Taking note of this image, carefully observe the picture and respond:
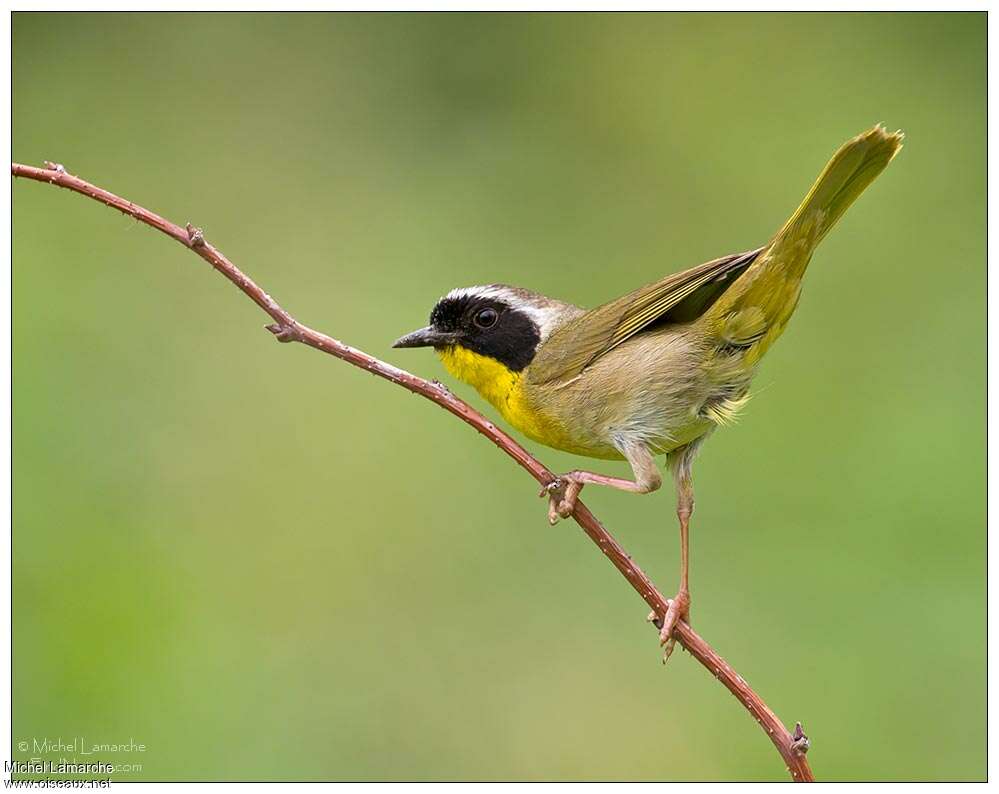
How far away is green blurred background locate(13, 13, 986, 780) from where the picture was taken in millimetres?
5035

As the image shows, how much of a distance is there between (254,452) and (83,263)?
5.21 feet

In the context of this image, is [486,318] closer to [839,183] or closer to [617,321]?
[617,321]

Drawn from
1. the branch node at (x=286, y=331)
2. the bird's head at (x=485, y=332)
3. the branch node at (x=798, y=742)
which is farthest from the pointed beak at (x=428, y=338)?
the branch node at (x=798, y=742)

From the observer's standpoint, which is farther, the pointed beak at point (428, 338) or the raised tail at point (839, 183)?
the pointed beak at point (428, 338)

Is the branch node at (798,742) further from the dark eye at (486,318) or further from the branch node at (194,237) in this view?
the dark eye at (486,318)

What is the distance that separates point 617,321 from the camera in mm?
3973

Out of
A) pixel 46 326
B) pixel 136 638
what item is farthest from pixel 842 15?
pixel 136 638

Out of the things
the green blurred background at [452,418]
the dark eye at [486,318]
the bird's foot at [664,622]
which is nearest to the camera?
the bird's foot at [664,622]

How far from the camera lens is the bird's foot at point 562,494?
11.2ft

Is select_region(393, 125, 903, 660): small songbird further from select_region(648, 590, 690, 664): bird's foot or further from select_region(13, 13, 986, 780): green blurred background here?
select_region(13, 13, 986, 780): green blurred background

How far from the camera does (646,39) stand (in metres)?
7.78

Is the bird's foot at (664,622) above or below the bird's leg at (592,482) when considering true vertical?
below

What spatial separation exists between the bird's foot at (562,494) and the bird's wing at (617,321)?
1.60 ft

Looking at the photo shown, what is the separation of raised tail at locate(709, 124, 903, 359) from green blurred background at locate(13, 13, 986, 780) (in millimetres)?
278
